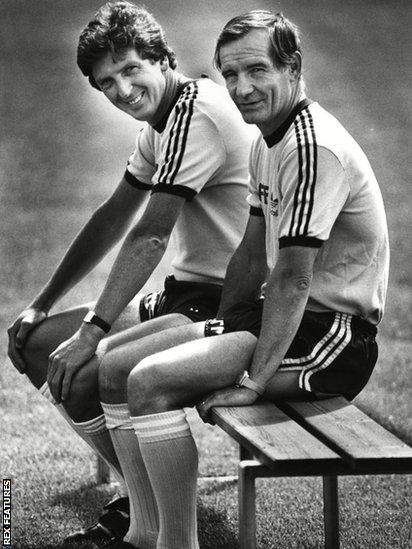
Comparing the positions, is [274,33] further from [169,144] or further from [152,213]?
[152,213]

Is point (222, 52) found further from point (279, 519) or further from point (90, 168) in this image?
point (90, 168)

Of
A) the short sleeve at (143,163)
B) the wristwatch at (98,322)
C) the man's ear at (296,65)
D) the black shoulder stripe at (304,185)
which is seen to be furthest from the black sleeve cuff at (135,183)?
the black shoulder stripe at (304,185)

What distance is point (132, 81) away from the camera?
3.69 m

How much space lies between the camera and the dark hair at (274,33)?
3.27 metres

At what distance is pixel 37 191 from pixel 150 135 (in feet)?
17.5

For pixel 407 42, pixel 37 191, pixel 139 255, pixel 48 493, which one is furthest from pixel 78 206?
pixel 139 255

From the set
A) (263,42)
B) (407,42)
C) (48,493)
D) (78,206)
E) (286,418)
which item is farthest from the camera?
(78,206)

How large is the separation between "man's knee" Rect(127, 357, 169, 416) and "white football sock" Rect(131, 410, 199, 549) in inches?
0.9

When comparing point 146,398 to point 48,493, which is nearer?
point 146,398

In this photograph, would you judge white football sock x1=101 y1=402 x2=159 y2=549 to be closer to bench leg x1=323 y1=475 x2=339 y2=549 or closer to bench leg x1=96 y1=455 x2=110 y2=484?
bench leg x1=323 y1=475 x2=339 y2=549

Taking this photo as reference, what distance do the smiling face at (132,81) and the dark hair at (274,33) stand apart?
448 mm

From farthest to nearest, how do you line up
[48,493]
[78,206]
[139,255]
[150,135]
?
1. [78,206]
2. [48,493]
3. [150,135]
4. [139,255]

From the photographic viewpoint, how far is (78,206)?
8875 millimetres

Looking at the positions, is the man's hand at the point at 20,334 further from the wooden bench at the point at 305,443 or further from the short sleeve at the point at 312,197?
the short sleeve at the point at 312,197
